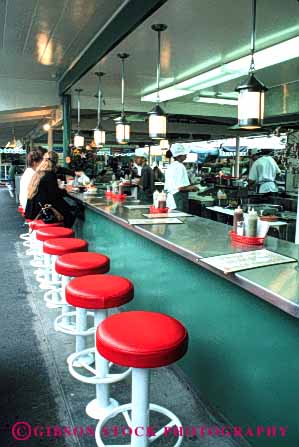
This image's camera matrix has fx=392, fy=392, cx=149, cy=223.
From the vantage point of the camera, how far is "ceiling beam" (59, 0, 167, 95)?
11.0ft

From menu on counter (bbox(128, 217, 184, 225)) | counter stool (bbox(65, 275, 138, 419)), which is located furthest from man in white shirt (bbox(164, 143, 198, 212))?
counter stool (bbox(65, 275, 138, 419))

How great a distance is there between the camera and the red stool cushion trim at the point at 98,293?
6.72 ft

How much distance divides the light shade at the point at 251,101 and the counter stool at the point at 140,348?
1.48 m

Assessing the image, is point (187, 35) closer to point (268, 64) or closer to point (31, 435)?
point (268, 64)

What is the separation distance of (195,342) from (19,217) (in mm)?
8042

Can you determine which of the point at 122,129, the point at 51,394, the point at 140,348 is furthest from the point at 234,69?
the point at 140,348

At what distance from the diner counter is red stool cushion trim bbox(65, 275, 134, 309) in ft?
1.24

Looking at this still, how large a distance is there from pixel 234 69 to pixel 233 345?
4.46 metres

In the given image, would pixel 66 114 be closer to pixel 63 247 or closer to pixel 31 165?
pixel 31 165

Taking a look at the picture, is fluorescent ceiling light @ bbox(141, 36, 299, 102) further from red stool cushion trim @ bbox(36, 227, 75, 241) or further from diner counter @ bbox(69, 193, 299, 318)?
red stool cushion trim @ bbox(36, 227, 75, 241)

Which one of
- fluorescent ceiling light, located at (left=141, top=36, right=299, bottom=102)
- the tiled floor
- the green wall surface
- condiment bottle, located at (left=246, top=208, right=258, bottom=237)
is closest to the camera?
the green wall surface

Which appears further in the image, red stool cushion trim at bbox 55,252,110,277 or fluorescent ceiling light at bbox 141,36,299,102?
fluorescent ceiling light at bbox 141,36,299,102

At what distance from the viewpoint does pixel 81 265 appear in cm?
257

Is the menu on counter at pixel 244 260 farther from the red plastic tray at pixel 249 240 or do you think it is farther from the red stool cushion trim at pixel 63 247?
the red stool cushion trim at pixel 63 247
